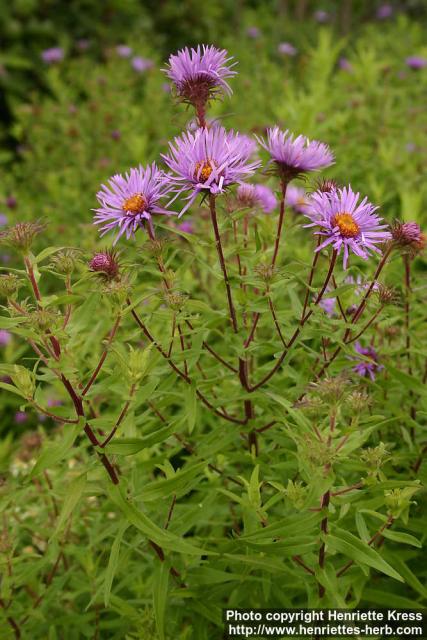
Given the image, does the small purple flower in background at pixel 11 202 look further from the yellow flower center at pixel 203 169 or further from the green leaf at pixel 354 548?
the green leaf at pixel 354 548

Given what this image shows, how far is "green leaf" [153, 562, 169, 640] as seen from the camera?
1208mm

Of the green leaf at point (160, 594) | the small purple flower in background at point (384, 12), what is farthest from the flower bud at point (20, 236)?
the small purple flower in background at point (384, 12)

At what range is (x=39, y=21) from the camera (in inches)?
221

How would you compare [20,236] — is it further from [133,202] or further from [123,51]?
[123,51]

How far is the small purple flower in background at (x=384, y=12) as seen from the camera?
315 inches

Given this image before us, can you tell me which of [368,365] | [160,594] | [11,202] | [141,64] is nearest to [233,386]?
[368,365]

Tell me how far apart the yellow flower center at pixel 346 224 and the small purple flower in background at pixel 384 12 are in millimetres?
7890

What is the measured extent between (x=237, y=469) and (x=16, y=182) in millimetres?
3276

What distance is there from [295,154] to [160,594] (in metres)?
0.86

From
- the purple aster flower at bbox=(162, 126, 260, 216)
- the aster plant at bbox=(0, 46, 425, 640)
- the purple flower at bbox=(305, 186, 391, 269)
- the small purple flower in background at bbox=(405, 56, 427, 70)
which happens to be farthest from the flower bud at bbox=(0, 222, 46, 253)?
the small purple flower in background at bbox=(405, 56, 427, 70)

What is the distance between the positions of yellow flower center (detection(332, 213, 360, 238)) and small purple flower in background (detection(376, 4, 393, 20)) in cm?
789

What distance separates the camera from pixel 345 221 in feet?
3.84

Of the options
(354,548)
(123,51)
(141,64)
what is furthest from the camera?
(123,51)

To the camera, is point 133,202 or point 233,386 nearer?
point 133,202
